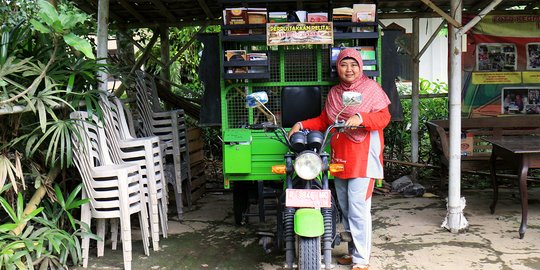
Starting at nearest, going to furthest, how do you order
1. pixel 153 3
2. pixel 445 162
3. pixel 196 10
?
pixel 445 162 → pixel 153 3 → pixel 196 10

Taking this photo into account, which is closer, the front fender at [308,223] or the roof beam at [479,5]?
the front fender at [308,223]

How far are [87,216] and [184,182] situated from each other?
2.08 metres

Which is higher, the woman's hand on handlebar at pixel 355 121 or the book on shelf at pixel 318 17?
the book on shelf at pixel 318 17

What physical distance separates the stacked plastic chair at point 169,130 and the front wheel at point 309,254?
2.42 metres

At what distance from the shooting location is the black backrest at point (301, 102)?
190 inches

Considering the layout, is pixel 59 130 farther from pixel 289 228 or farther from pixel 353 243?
pixel 353 243

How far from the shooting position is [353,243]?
3898mm

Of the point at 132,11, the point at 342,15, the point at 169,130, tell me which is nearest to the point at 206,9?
the point at 132,11

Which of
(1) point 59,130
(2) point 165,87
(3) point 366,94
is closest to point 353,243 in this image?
(3) point 366,94

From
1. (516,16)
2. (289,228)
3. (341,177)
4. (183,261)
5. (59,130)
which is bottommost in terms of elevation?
(183,261)

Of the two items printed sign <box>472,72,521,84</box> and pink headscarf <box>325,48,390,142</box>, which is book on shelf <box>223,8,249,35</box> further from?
printed sign <box>472,72,521,84</box>

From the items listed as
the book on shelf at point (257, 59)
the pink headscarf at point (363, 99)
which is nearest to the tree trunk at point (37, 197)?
the book on shelf at point (257, 59)

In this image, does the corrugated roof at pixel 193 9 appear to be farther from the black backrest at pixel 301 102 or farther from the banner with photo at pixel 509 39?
the black backrest at pixel 301 102

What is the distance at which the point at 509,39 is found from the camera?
6.48 metres
